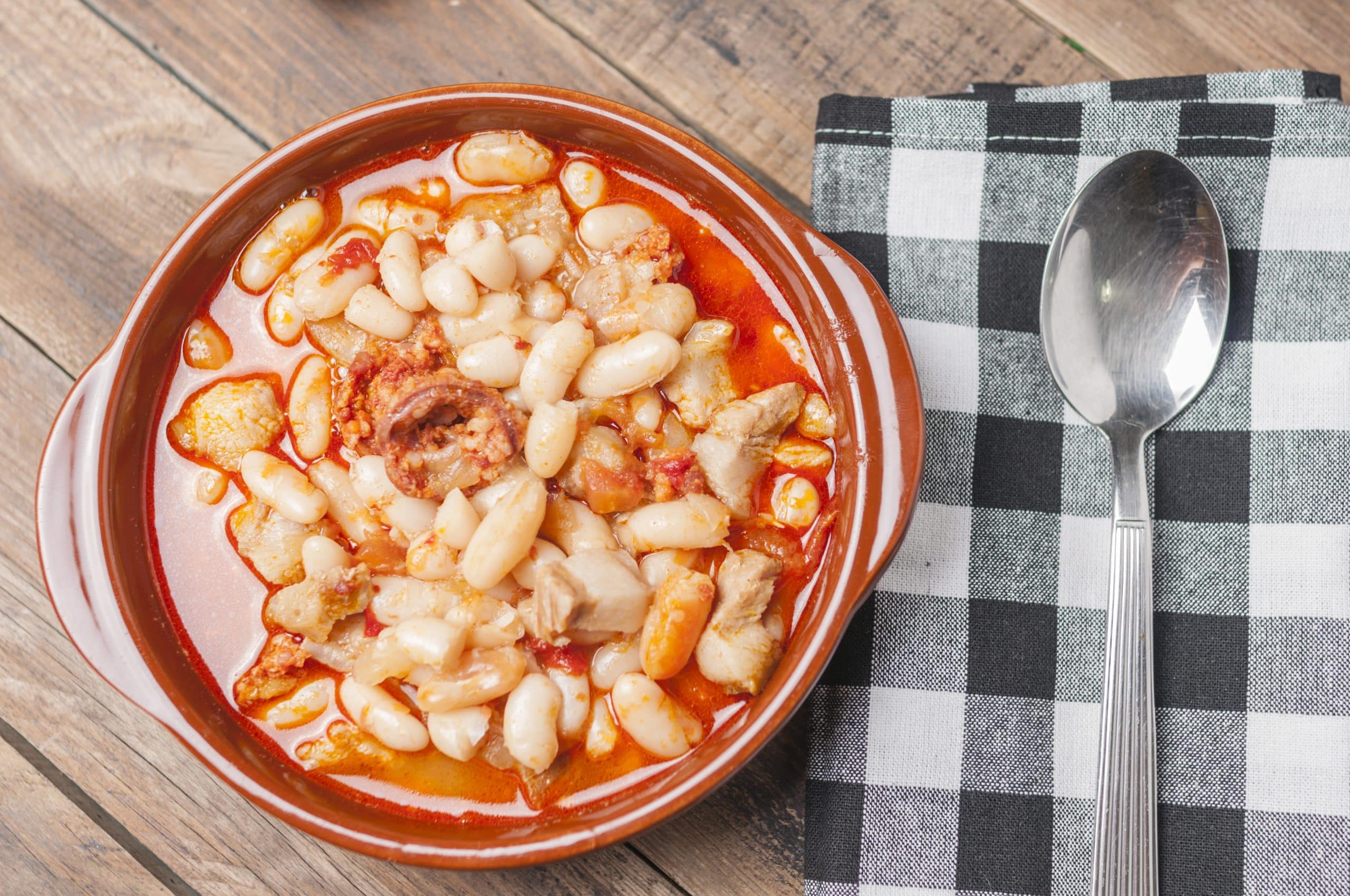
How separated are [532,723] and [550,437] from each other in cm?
43

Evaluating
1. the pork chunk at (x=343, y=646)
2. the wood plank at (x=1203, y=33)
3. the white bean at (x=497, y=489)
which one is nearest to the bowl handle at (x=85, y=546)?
the pork chunk at (x=343, y=646)

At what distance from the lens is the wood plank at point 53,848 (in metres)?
1.60

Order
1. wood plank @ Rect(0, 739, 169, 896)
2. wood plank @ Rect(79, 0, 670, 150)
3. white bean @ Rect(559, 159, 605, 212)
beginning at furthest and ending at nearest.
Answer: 1. wood plank @ Rect(79, 0, 670, 150)
2. wood plank @ Rect(0, 739, 169, 896)
3. white bean @ Rect(559, 159, 605, 212)

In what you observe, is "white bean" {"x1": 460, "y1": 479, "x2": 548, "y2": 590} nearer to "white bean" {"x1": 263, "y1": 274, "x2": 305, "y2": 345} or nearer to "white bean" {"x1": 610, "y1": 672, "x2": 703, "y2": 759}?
"white bean" {"x1": 610, "y1": 672, "x2": 703, "y2": 759}

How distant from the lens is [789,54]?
67.1 inches

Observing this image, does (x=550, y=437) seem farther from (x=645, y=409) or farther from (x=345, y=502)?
(x=345, y=502)

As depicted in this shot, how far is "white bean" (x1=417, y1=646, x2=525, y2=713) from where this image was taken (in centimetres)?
132

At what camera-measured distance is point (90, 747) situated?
1630mm

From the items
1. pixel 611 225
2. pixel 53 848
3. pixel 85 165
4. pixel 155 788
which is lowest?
pixel 53 848

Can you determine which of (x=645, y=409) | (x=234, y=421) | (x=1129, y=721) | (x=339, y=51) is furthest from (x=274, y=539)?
(x=1129, y=721)

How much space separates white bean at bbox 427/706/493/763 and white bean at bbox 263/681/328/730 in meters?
0.20

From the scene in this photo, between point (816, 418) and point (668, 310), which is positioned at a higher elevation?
point (668, 310)

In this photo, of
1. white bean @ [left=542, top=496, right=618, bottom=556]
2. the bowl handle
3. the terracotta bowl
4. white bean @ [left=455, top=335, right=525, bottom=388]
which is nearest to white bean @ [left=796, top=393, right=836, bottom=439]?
the terracotta bowl

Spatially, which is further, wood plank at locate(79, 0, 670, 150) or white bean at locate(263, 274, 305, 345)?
wood plank at locate(79, 0, 670, 150)
